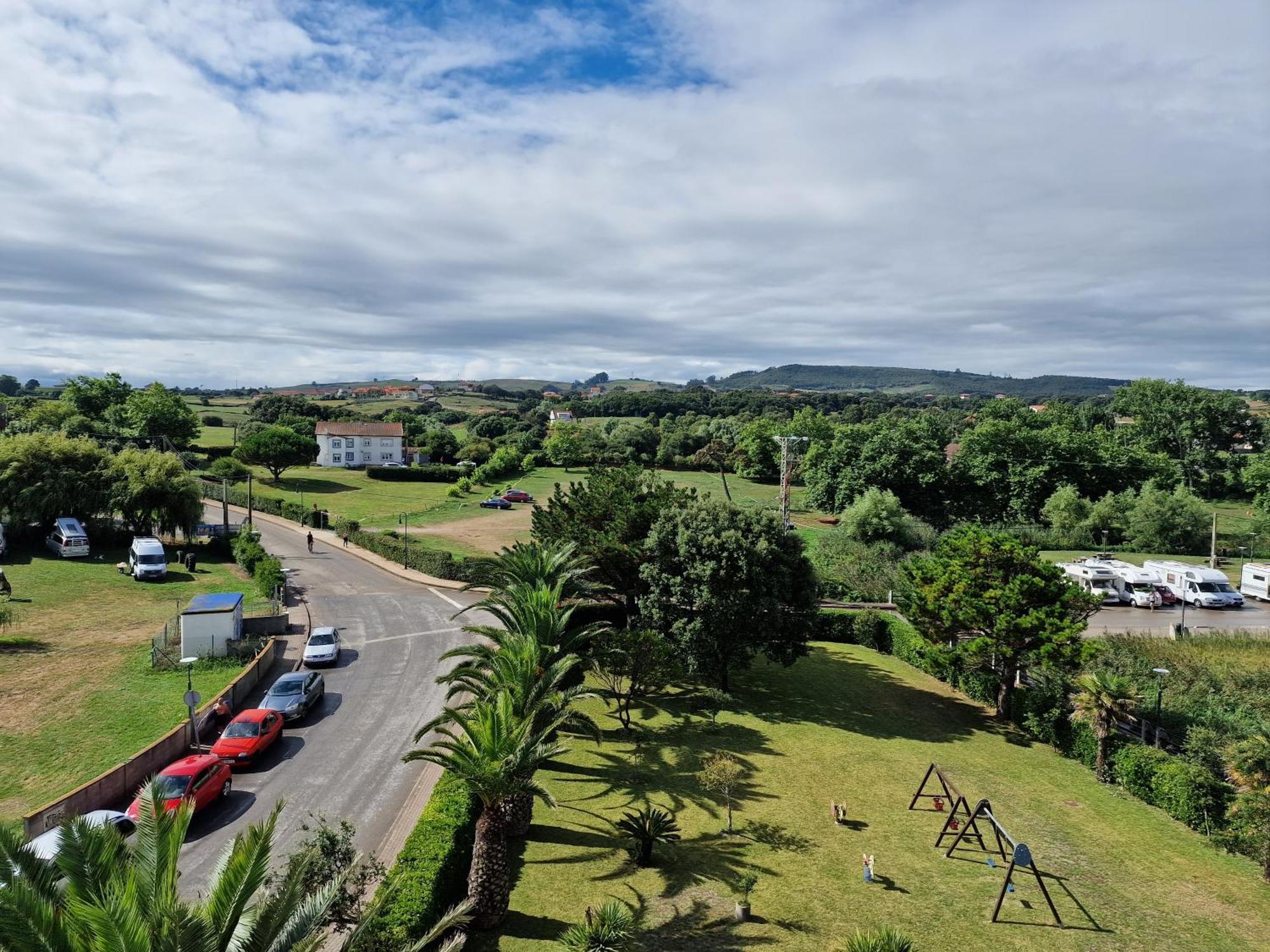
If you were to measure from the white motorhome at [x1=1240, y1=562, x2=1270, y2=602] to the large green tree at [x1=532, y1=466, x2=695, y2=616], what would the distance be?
3923cm

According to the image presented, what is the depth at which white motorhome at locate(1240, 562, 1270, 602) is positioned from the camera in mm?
45562

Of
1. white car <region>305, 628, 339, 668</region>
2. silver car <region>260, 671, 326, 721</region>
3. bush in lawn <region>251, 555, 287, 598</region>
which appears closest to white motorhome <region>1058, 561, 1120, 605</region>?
white car <region>305, 628, 339, 668</region>

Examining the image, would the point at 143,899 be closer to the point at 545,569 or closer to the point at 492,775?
the point at 492,775

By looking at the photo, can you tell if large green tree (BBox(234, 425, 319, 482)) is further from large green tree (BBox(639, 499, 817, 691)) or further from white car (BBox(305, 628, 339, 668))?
large green tree (BBox(639, 499, 817, 691))

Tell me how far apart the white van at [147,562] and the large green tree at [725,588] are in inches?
1320

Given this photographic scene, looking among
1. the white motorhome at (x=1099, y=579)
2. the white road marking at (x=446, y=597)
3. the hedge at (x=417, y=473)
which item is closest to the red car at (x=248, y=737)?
the white road marking at (x=446, y=597)

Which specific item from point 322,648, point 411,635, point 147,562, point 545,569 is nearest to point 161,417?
point 147,562

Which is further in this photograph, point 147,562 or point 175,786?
point 147,562

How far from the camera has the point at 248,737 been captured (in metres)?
23.5

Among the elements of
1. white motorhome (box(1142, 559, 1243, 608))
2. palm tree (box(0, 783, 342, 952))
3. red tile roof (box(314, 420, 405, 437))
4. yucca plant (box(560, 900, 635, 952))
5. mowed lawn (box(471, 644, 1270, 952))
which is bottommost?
mowed lawn (box(471, 644, 1270, 952))

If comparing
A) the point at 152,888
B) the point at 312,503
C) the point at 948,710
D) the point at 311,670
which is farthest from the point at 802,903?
the point at 312,503

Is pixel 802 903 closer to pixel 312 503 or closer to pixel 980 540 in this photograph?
pixel 980 540

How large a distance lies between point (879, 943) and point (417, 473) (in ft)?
311

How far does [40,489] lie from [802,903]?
56482 millimetres
